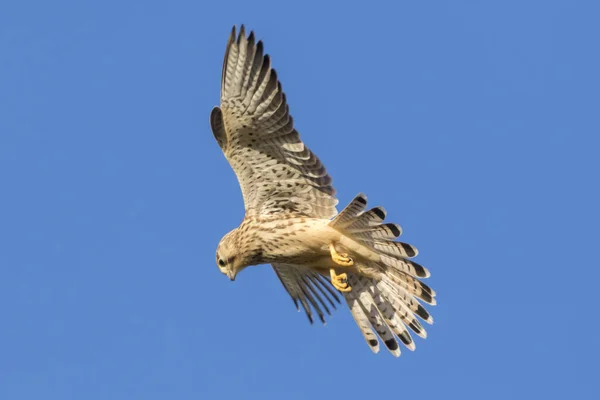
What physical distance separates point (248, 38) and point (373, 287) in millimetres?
2776

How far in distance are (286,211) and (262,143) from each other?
2.37ft

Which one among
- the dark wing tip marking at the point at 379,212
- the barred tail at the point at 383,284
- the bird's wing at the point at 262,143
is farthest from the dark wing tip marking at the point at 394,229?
the bird's wing at the point at 262,143

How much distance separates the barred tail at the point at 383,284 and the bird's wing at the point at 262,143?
0.51 m

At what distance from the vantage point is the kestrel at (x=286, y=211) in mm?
11875

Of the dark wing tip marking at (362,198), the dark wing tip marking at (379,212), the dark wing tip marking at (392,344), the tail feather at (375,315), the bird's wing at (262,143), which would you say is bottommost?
the dark wing tip marking at (392,344)

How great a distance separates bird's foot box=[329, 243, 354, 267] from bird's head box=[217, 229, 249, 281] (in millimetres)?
847

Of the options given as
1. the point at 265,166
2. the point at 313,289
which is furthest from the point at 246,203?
the point at 313,289

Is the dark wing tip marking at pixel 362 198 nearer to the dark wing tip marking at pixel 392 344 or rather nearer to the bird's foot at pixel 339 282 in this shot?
the bird's foot at pixel 339 282

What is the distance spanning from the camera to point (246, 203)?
12328 millimetres

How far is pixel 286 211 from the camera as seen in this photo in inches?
481

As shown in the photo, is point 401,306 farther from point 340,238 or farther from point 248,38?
point 248,38

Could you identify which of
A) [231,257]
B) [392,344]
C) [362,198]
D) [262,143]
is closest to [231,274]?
[231,257]

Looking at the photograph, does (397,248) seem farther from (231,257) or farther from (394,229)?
(231,257)

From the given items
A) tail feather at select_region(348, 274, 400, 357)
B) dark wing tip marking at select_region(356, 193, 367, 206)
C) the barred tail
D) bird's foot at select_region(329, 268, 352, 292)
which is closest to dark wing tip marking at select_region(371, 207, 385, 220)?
the barred tail
